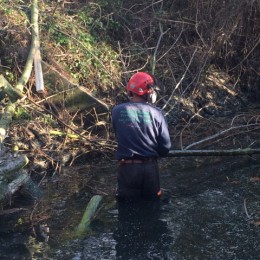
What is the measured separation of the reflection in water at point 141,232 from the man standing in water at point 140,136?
246mm

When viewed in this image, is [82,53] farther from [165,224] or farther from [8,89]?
[165,224]

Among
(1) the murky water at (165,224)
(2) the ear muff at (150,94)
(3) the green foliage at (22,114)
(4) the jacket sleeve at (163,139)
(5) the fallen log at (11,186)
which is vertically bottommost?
(1) the murky water at (165,224)

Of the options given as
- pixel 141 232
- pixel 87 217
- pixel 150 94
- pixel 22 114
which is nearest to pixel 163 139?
pixel 150 94

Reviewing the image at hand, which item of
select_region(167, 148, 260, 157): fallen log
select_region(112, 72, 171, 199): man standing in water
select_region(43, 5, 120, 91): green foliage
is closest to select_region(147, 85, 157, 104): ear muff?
select_region(112, 72, 171, 199): man standing in water

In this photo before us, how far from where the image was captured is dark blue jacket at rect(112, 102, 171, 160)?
6.24 m

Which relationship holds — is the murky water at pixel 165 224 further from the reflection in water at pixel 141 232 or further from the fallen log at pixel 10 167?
the fallen log at pixel 10 167

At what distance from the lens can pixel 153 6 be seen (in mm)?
12367

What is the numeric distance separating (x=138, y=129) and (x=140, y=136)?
0.08m

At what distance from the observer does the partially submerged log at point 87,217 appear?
582 centimetres

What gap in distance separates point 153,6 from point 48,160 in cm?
563

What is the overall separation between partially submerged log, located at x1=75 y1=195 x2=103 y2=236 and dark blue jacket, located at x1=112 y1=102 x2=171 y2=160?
0.59 m

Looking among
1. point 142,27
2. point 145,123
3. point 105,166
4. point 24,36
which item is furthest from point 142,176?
point 142,27

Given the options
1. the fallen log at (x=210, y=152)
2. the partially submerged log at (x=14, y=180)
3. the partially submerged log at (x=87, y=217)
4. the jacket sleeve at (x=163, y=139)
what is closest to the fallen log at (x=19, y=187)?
the partially submerged log at (x=14, y=180)

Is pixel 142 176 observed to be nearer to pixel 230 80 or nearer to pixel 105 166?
pixel 105 166
